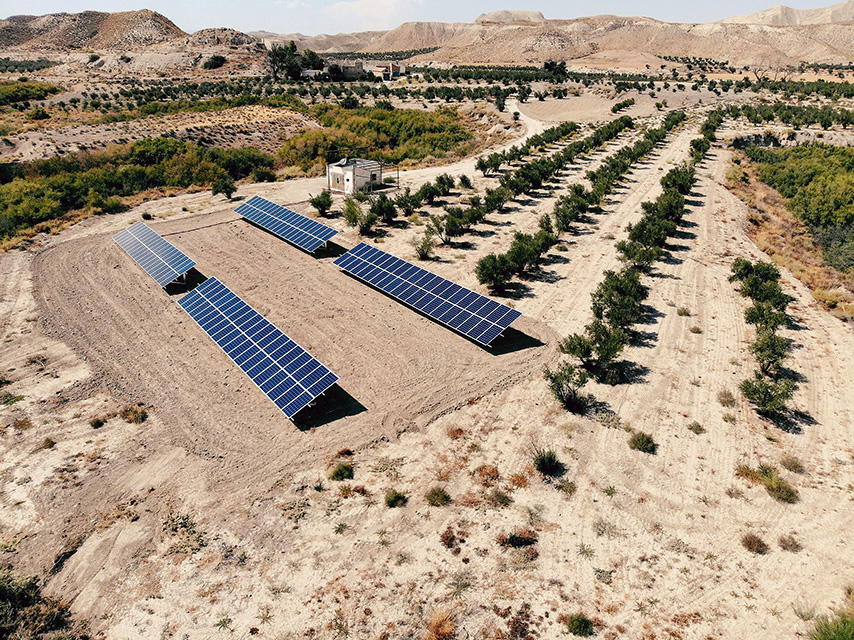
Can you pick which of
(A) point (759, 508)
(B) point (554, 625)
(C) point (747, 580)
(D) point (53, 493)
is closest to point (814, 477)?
(A) point (759, 508)

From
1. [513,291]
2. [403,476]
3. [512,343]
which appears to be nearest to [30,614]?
[403,476]

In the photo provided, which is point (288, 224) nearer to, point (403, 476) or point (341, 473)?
point (341, 473)

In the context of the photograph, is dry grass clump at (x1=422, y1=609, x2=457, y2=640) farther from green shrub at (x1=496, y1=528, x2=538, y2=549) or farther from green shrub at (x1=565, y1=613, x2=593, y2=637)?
green shrub at (x1=565, y1=613, x2=593, y2=637)

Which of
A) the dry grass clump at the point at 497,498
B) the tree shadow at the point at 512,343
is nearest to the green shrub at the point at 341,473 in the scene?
the dry grass clump at the point at 497,498

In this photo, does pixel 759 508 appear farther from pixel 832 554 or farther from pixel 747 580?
pixel 747 580

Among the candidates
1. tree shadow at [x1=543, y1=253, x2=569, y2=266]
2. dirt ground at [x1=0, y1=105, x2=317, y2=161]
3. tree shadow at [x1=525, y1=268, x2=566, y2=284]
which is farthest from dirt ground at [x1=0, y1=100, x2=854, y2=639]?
dirt ground at [x1=0, y1=105, x2=317, y2=161]

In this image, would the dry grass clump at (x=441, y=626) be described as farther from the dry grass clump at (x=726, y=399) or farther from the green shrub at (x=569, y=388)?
the dry grass clump at (x=726, y=399)
